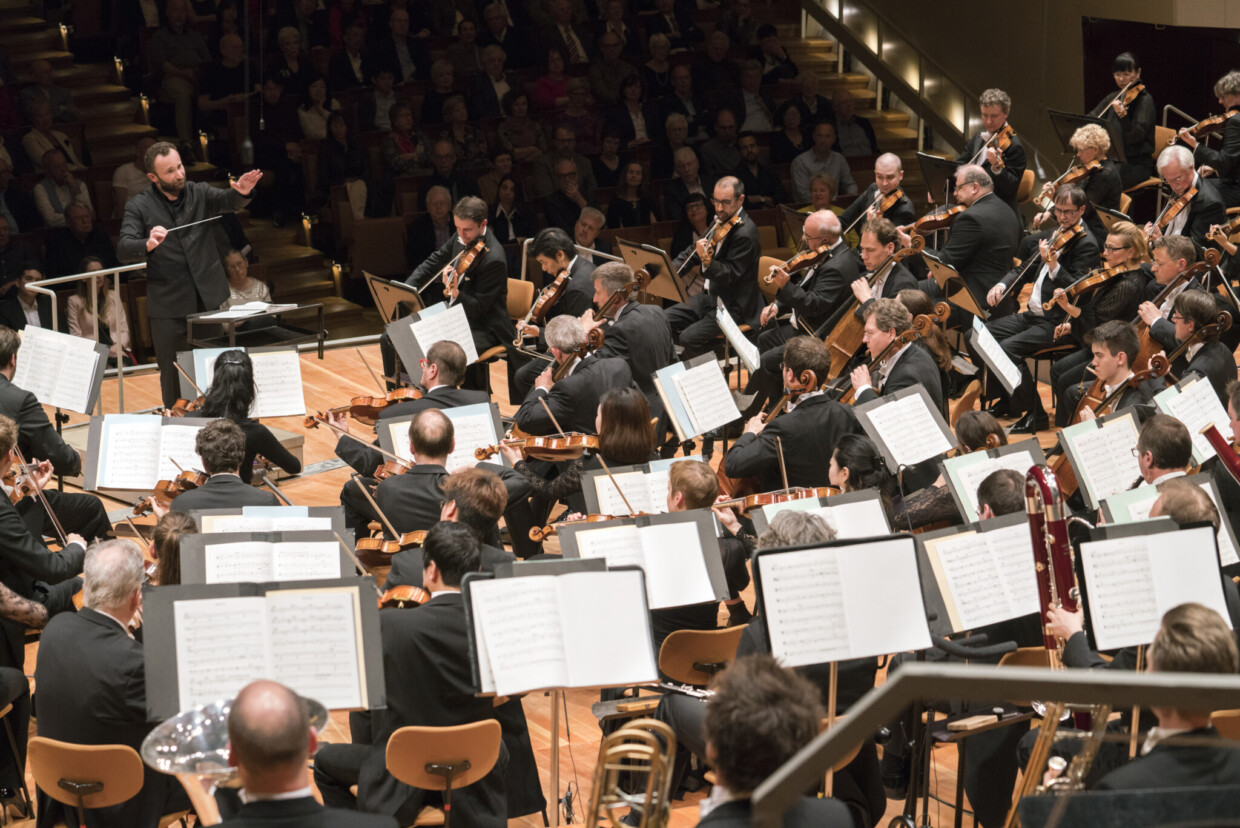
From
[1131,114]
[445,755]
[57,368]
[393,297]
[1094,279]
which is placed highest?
[1131,114]

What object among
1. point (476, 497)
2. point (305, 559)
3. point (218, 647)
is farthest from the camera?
point (476, 497)

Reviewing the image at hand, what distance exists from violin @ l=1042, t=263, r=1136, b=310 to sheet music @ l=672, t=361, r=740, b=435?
2.68 m

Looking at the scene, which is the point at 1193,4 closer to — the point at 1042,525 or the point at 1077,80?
the point at 1077,80

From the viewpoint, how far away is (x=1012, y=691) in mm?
1630

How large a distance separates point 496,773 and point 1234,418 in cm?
307

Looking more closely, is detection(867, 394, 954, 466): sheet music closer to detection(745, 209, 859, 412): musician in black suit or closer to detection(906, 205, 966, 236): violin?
detection(745, 209, 859, 412): musician in black suit

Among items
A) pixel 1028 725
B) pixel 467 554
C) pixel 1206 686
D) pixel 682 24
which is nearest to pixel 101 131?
pixel 682 24

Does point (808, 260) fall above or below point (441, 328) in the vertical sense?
above

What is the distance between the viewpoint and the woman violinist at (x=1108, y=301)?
23.9ft

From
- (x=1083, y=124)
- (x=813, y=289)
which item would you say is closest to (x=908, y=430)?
(x=813, y=289)

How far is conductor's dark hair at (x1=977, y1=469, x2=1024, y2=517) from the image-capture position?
4.24 metres

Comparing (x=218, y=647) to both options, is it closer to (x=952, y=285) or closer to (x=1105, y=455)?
(x=1105, y=455)

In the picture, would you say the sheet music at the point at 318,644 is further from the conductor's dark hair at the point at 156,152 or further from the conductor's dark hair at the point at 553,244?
the conductor's dark hair at the point at 156,152

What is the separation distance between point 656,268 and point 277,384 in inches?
99.6
